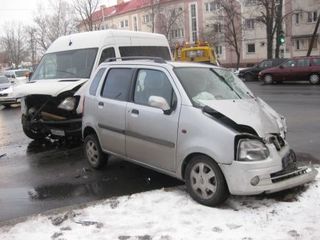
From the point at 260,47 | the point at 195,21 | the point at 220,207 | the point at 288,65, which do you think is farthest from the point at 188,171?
the point at 195,21

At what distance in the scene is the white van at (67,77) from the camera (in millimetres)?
9992

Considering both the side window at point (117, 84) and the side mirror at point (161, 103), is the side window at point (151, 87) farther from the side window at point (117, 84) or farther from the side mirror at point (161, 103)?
the side window at point (117, 84)

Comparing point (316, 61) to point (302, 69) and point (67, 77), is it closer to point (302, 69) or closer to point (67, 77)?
point (302, 69)

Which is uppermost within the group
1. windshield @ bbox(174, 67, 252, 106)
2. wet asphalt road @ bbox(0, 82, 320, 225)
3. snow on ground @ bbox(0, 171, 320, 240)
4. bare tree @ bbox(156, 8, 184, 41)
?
bare tree @ bbox(156, 8, 184, 41)

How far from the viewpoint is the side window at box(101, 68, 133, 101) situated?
284 inches

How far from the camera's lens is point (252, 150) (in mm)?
5551

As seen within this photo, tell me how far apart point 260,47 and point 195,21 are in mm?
14032

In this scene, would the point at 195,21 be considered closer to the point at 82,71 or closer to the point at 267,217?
the point at 82,71

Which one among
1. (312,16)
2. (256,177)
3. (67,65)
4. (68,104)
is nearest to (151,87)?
(256,177)

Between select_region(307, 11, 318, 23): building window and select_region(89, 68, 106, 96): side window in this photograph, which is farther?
select_region(307, 11, 318, 23): building window

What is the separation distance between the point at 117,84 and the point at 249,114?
2289 mm

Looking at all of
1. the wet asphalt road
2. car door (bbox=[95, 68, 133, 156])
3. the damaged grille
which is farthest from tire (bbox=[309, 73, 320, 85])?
Result: the damaged grille

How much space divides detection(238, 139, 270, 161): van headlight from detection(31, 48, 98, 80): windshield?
5641 mm

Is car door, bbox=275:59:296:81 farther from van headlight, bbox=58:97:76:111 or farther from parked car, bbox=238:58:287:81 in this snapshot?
van headlight, bbox=58:97:76:111
